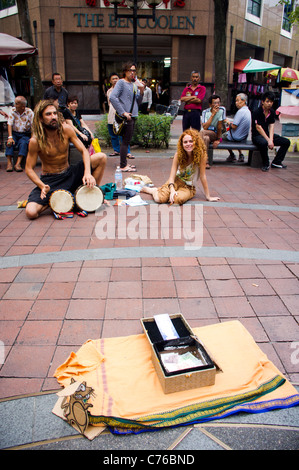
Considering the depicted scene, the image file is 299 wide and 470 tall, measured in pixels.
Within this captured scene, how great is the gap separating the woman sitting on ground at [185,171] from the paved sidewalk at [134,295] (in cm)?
18

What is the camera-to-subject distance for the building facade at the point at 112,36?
60.6ft

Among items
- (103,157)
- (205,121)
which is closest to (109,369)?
(103,157)

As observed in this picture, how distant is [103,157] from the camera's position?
18.2ft

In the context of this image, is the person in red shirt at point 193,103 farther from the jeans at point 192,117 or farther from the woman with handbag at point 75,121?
the woman with handbag at point 75,121

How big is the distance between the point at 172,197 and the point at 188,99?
386cm

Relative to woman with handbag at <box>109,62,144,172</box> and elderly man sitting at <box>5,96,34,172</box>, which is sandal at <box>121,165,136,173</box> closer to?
woman with handbag at <box>109,62,144,172</box>

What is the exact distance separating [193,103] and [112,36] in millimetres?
13991

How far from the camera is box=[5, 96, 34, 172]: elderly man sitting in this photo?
7.86m

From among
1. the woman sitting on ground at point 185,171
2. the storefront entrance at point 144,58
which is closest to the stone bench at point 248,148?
the woman sitting on ground at point 185,171

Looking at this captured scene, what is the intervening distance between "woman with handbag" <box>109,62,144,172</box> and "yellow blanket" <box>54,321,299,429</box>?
5.34 meters

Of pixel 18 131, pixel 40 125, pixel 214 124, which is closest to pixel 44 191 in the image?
pixel 40 125

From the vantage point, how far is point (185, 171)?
559cm

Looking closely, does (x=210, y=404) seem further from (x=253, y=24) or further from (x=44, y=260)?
(x=253, y=24)

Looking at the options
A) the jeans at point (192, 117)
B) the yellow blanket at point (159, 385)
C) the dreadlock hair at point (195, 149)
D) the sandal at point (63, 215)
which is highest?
the jeans at point (192, 117)
